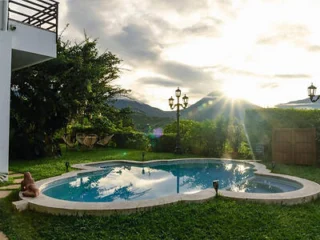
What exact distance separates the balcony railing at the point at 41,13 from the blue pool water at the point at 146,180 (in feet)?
17.6

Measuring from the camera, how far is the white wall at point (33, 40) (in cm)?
866

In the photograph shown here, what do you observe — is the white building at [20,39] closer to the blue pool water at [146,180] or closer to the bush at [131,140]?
the blue pool water at [146,180]

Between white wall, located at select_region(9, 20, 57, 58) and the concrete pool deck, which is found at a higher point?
white wall, located at select_region(9, 20, 57, 58)

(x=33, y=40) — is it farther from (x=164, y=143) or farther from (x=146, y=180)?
(x=164, y=143)

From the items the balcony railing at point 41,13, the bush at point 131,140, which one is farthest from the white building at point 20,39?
the bush at point 131,140

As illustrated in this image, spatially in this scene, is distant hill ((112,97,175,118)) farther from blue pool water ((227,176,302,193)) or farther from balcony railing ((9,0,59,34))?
blue pool water ((227,176,302,193))

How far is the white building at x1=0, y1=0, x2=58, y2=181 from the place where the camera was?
786 centimetres

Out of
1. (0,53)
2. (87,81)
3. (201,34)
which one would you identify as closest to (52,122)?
(87,81)

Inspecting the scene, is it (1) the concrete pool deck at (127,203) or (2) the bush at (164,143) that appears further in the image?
(2) the bush at (164,143)

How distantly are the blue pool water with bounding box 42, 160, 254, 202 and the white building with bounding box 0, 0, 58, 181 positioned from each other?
2.05 m

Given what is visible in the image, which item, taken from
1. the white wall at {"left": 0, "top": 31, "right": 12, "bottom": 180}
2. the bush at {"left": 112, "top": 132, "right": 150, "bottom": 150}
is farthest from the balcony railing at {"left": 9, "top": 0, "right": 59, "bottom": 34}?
the bush at {"left": 112, "top": 132, "right": 150, "bottom": 150}

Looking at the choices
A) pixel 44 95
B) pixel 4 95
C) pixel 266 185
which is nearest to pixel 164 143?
pixel 44 95

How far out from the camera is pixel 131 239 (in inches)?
173

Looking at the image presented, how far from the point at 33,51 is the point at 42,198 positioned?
16.7 feet
